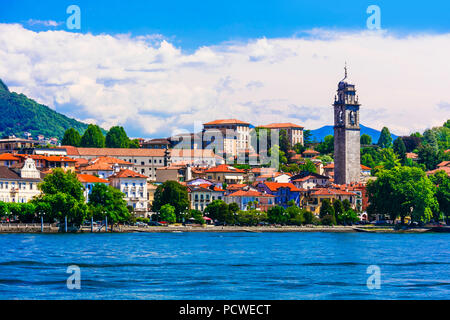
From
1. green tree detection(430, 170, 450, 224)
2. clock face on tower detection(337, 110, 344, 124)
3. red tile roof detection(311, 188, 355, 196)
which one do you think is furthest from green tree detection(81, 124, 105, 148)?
green tree detection(430, 170, 450, 224)

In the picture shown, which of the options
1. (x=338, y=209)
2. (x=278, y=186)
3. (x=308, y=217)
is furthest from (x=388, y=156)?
(x=308, y=217)

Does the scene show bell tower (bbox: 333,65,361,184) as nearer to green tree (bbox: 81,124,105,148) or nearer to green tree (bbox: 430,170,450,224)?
green tree (bbox: 430,170,450,224)

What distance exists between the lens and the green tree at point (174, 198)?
76.9 meters

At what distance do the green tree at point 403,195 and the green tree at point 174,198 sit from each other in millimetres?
21481

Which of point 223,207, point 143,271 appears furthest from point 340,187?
point 143,271

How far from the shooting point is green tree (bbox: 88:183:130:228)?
65.5 m

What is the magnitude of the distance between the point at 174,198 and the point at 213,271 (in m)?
46.4

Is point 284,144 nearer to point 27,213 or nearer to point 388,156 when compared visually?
point 388,156

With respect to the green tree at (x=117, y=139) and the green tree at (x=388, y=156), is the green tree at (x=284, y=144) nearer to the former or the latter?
the green tree at (x=388, y=156)

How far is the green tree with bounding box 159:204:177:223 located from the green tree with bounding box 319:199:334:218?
58.6 feet

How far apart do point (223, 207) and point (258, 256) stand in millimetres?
38234
